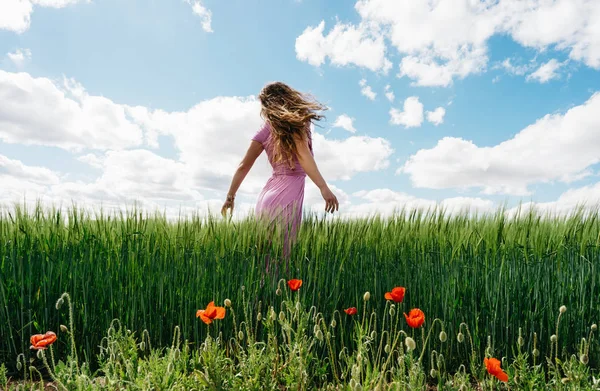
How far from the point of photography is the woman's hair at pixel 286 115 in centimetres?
370

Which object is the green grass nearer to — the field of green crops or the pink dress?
the field of green crops

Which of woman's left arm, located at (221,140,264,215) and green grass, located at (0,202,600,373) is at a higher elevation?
woman's left arm, located at (221,140,264,215)

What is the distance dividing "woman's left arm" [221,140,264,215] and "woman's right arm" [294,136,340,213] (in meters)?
0.47

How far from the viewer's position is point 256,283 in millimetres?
2938

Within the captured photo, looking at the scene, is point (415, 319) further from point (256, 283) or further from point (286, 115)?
point (286, 115)

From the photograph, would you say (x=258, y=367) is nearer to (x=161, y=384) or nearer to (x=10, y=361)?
(x=161, y=384)

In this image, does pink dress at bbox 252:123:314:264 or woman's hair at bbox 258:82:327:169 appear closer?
pink dress at bbox 252:123:314:264

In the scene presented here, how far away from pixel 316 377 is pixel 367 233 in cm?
133

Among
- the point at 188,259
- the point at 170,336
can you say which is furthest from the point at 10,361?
the point at 188,259

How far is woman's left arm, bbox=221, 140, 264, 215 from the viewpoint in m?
3.98

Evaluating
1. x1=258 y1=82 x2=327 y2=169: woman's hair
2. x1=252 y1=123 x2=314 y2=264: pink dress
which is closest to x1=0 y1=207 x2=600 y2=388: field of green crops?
x1=252 y1=123 x2=314 y2=264: pink dress

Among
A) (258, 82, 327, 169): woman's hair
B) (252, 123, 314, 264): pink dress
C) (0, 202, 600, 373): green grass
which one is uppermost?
(258, 82, 327, 169): woman's hair

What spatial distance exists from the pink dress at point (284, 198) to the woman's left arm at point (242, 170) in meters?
0.16

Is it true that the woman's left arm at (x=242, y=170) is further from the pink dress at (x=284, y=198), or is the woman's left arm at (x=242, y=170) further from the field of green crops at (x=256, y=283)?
the field of green crops at (x=256, y=283)
